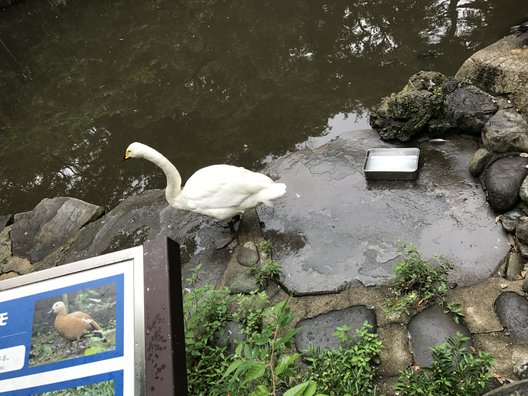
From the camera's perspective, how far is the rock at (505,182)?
362 centimetres

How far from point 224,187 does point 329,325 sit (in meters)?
1.48

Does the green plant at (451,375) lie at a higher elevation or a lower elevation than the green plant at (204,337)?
lower

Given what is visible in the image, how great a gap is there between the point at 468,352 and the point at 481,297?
592mm

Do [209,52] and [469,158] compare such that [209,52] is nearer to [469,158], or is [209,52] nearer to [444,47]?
[444,47]

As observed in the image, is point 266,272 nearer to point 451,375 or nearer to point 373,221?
point 373,221

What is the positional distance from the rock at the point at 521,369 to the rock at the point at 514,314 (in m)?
0.24

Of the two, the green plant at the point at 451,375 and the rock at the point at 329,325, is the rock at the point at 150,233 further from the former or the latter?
the green plant at the point at 451,375

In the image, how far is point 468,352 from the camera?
2.71 metres

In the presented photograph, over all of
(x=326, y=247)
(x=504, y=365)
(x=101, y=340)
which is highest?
(x=326, y=247)

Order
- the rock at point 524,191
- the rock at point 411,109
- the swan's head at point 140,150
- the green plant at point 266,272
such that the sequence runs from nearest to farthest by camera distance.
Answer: the rock at point 524,191, the green plant at point 266,272, the swan's head at point 140,150, the rock at point 411,109

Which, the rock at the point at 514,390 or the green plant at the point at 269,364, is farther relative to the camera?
the rock at the point at 514,390

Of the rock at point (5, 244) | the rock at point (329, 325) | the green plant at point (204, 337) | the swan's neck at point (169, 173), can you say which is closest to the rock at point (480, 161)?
the rock at point (329, 325)

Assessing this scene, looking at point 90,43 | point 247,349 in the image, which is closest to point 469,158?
point 247,349

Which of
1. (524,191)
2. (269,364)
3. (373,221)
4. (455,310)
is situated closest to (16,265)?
(373,221)
